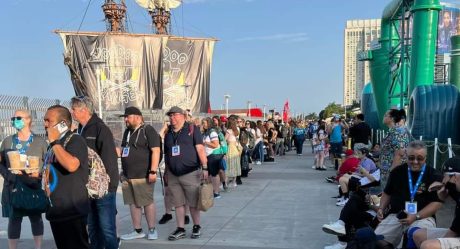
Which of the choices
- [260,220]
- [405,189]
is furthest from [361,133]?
[405,189]

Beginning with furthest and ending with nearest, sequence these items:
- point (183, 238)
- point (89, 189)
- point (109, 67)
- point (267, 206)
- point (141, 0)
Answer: point (141, 0)
point (109, 67)
point (267, 206)
point (183, 238)
point (89, 189)

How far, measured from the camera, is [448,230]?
3570mm

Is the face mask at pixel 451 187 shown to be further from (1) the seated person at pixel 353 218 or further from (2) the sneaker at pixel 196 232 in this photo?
(2) the sneaker at pixel 196 232

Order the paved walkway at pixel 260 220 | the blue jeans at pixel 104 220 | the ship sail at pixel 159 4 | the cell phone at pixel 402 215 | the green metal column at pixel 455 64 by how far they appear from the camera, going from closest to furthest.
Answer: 1. the cell phone at pixel 402 215
2. the blue jeans at pixel 104 220
3. the paved walkway at pixel 260 220
4. the green metal column at pixel 455 64
5. the ship sail at pixel 159 4

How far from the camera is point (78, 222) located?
356 centimetres

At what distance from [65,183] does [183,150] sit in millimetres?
2298

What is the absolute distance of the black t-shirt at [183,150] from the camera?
5621mm

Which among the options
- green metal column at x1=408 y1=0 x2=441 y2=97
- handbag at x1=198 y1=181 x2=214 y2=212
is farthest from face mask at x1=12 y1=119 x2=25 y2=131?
green metal column at x1=408 y1=0 x2=441 y2=97

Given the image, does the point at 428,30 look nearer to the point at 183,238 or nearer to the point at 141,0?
the point at 183,238

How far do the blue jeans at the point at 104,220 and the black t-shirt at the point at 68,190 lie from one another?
2.92 feet

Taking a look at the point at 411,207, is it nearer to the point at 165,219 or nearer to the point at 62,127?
the point at 62,127

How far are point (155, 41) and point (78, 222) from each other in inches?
1365

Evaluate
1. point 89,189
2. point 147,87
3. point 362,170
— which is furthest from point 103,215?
point 147,87

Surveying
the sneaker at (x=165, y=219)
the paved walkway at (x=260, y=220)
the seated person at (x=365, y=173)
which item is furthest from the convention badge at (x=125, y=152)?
the seated person at (x=365, y=173)
